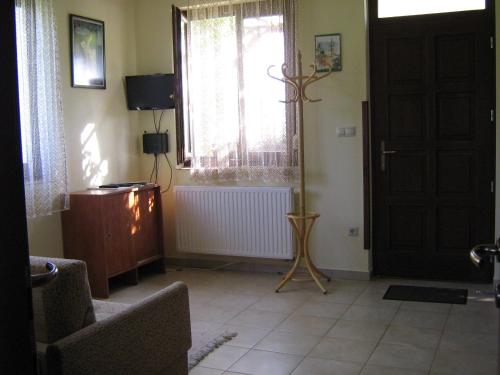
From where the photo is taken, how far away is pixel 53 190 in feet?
14.5

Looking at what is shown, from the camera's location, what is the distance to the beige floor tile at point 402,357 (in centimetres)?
305

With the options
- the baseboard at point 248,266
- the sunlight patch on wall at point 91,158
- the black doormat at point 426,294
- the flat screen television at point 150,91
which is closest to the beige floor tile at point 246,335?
the black doormat at point 426,294

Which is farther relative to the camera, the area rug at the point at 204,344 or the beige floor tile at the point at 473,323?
the beige floor tile at the point at 473,323

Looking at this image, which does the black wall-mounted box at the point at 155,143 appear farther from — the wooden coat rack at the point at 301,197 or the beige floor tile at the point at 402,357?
the beige floor tile at the point at 402,357

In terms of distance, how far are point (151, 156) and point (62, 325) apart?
3.60m

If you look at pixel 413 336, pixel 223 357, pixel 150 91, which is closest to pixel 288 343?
pixel 223 357

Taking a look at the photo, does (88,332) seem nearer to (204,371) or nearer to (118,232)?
(204,371)

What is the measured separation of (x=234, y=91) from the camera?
506 centimetres

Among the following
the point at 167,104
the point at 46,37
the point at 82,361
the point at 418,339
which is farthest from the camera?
the point at 167,104

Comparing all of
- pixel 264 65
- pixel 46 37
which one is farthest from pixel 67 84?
pixel 264 65

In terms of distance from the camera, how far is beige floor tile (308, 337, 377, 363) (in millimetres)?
3180

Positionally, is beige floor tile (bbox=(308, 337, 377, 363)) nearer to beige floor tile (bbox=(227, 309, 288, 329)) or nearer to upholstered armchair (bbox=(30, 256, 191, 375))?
beige floor tile (bbox=(227, 309, 288, 329))

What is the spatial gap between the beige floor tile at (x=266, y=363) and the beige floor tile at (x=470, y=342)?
875mm

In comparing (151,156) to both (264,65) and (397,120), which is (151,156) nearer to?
(264,65)
